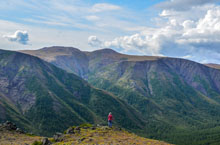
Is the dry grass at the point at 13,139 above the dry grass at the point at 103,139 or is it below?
below

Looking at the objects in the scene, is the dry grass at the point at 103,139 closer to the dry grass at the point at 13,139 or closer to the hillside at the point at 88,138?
the hillside at the point at 88,138

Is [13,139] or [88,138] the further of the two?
[13,139]

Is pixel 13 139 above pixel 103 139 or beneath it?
beneath

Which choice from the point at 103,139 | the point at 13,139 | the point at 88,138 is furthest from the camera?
the point at 13,139

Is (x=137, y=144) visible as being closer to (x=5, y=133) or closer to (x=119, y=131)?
(x=119, y=131)

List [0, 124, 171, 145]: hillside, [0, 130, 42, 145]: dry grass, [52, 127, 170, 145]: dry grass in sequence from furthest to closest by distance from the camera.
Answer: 1. [0, 130, 42, 145]: dry grass
2. [0, 124, 171, 145]: hillside
3. [52, 127, 170, 145]: dry grass

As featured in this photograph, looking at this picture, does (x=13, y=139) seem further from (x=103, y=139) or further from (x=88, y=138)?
(x=103, y=139)

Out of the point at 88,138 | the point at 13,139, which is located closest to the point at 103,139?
the point at 88,138

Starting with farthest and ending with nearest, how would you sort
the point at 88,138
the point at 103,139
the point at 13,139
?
the point at 13,139, the point at 103,139, the point at 88,138

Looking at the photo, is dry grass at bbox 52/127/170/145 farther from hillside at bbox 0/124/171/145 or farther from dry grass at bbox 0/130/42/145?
dry grass at bbox 0/130/42/145

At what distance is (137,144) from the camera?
61406mm

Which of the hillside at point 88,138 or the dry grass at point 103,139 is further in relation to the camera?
the hillside at point 88,138

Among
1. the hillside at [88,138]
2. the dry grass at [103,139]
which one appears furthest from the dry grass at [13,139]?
the dry grass at [103,139]

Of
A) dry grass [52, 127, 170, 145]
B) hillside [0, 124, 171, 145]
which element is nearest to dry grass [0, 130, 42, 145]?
hillside [0, 124, 171, 145]
